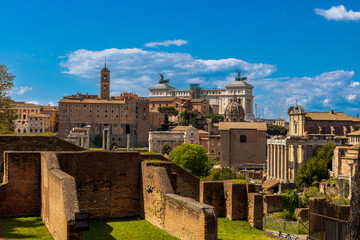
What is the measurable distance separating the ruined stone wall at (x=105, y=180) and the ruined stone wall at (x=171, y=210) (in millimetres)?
728

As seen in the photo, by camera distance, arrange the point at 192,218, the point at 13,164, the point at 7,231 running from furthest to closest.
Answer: the point at 13,164 → the point at 7,231 → the point at 192,218

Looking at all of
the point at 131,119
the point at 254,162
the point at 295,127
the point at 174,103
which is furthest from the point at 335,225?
the point at 174,103

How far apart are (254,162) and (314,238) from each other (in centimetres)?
5055

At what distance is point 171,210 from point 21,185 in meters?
5.91

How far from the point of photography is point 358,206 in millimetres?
7230

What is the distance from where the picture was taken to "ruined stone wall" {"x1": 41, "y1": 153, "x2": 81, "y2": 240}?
35.5ft

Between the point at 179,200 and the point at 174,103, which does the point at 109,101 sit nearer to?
the point at 174,103

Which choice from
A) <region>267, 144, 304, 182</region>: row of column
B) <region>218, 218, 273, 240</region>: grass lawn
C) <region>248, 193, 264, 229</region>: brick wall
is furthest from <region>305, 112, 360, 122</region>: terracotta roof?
<region>218, 218, 273, 240</region>: grass lawn

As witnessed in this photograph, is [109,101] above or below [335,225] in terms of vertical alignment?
above

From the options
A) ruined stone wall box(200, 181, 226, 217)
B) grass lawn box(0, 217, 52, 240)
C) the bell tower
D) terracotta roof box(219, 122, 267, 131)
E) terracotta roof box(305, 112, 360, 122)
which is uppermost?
the bell tower

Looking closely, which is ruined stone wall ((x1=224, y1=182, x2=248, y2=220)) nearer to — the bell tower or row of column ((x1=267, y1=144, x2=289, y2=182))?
row of column ((x1=267, y1=144, x2=289, y2=182))

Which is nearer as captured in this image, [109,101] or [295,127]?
[295,127]

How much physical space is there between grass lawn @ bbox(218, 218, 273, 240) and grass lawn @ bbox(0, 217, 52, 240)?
20.2 feet

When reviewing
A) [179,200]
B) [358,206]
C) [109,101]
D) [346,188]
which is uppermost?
[109,101]
